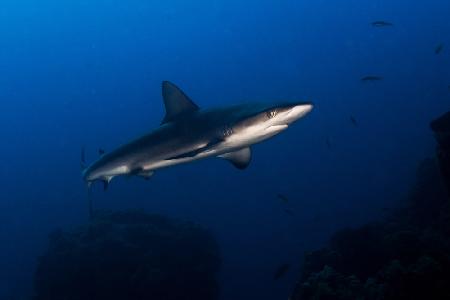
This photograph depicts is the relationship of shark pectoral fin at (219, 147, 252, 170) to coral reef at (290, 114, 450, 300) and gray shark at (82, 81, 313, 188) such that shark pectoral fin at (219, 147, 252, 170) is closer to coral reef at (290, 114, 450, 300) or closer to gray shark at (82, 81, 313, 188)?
gray shark at (82, 81, 313, 188)

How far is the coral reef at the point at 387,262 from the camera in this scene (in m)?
6.00

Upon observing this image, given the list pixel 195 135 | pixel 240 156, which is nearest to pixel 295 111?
pixel 195 135

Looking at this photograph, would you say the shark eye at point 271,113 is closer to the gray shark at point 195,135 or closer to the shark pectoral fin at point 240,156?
the gray shark at point 195,135

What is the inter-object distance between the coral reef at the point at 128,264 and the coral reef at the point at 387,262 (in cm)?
533

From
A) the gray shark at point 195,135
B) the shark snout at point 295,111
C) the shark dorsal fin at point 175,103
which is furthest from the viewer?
the shark dorsal fin at point 175,103

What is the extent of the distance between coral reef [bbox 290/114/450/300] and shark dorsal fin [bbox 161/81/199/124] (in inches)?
→ 169

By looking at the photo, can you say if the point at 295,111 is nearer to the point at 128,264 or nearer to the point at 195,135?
the point at 195,135

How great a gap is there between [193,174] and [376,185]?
25.9 m

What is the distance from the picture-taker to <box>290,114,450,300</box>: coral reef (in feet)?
19.7

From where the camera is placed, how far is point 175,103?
19.9ft

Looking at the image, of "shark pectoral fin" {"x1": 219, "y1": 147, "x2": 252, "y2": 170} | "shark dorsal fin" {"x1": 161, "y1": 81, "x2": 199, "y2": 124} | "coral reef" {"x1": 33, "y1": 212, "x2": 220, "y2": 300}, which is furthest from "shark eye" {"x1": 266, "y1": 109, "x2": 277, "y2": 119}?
"coral reef" {"x1": 33, "y1": 212, "x2": 220, "y2": 300}

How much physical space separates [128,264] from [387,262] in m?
8.55

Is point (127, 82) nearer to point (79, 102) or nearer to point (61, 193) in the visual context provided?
point (79, 102)

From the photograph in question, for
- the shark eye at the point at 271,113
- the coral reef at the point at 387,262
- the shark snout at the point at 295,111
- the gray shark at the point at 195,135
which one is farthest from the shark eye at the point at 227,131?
the coral reef at the point at 387,262
